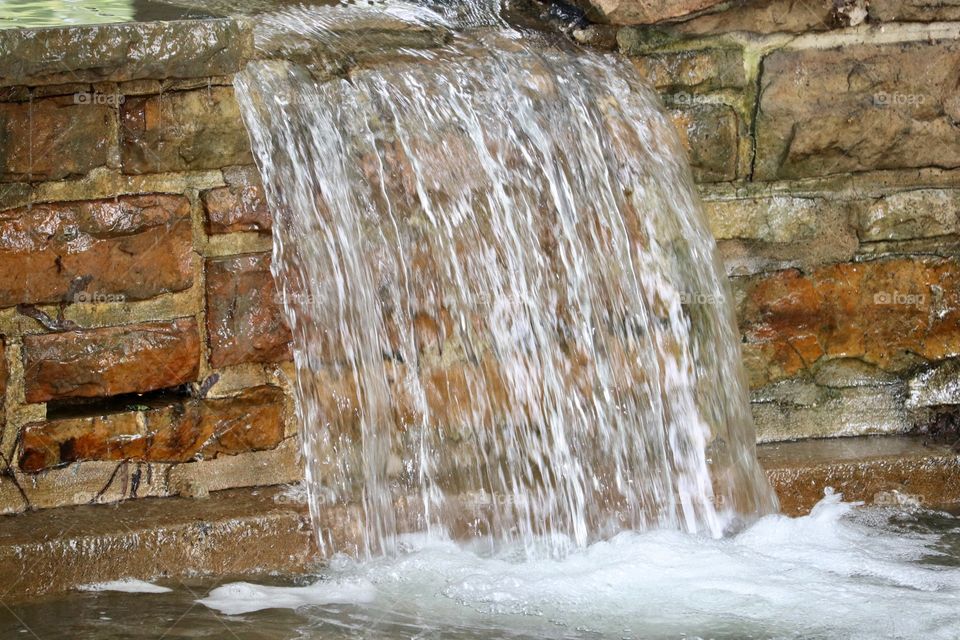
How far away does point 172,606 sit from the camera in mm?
2168

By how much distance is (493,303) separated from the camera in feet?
8.38

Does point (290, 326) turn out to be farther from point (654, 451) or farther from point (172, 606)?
point (654, 451)

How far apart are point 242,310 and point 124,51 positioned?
1.91ft

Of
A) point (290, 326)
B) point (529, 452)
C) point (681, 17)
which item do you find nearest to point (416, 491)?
point (529, 452)

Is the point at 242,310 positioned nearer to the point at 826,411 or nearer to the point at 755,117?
the point at 755,117

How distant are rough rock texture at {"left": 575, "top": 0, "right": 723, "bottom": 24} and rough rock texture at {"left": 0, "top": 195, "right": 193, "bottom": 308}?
108 cm

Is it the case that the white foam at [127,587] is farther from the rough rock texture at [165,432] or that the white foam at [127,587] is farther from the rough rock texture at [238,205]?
the rough rock texture at [238,205]

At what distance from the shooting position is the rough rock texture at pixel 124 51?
2262 millimetres

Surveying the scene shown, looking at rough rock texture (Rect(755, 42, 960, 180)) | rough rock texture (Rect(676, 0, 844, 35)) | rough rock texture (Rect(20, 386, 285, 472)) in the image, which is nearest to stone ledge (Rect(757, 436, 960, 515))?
rough rock texture (Rect(755, 42, 960, 180))

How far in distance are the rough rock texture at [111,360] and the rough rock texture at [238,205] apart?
0.72ft

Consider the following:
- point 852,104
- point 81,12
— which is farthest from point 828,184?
point 81,12

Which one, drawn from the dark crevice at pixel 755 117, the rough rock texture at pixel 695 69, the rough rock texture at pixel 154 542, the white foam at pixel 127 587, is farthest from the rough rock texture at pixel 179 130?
the dark crevice at pixel 755 117

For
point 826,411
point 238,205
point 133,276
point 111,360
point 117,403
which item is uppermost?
point 238,205

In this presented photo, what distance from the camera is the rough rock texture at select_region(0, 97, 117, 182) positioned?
2.35 metres
